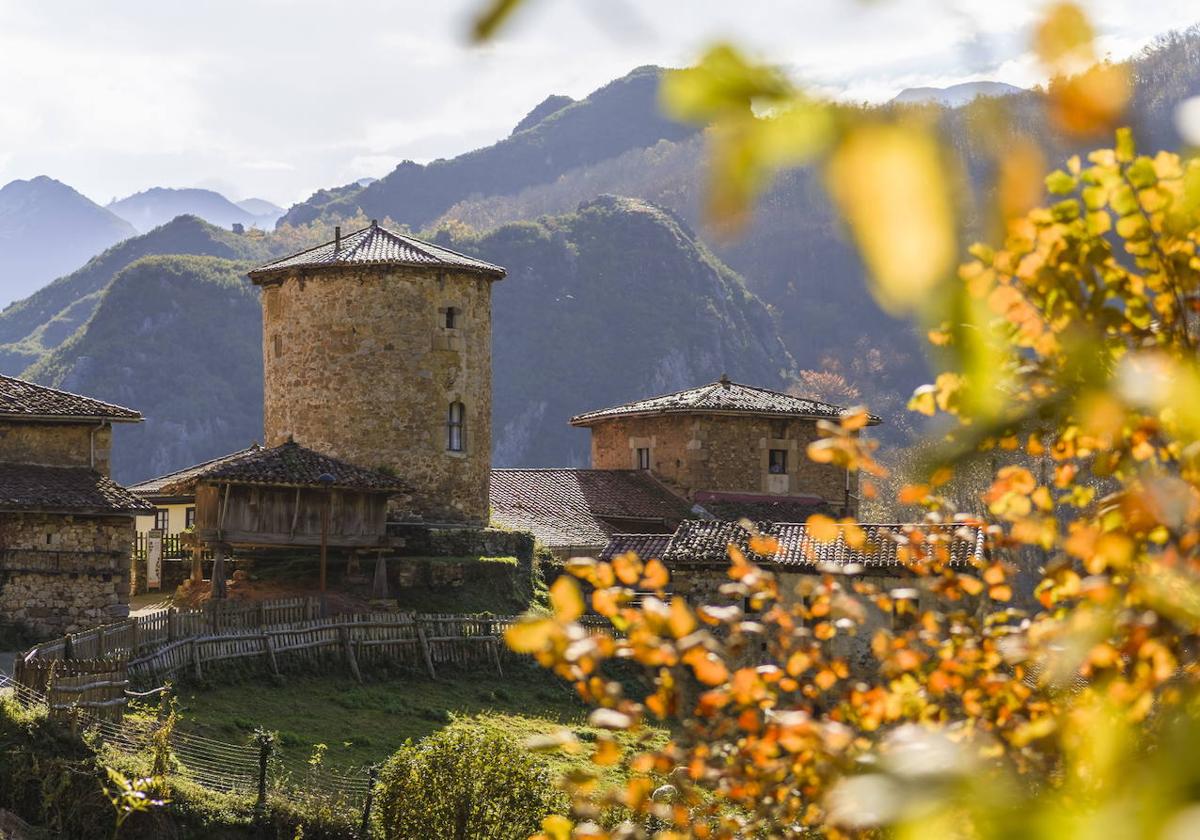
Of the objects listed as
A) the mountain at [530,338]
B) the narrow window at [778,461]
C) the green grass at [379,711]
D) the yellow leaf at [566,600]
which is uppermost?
the mountain at [530,338]

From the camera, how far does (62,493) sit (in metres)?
25.2

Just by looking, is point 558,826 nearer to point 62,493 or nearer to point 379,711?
point 379,711

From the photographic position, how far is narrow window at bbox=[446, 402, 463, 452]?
32.3m

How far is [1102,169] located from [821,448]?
4.13 ft

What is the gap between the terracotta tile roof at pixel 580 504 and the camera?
35406 mm

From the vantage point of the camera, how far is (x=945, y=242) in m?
2.29

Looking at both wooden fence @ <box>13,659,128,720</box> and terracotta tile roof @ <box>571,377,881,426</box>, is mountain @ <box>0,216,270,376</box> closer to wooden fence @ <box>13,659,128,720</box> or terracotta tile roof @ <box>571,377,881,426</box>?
terracotta tile roof @ <box>571,377,881,426</box>

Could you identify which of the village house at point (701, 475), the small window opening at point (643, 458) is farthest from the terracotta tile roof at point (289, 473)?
the small window opening at point (643, 458)

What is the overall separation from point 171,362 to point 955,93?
324ft

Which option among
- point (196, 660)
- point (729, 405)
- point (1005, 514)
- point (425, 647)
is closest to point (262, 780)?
point (196, 660)

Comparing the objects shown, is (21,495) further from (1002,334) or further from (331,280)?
(1002,334)

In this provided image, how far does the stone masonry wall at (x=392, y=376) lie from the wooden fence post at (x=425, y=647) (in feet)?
16.8

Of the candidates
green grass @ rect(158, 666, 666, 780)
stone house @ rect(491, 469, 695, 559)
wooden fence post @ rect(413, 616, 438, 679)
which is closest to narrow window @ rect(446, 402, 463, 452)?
stone house @ rect(491, 469, 695, 559)

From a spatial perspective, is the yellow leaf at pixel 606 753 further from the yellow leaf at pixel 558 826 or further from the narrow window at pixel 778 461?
the narrow window at pixel 778 461
